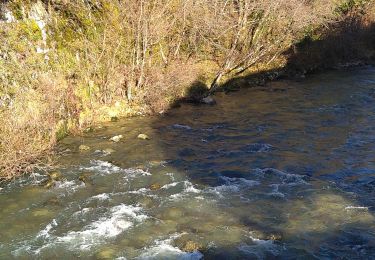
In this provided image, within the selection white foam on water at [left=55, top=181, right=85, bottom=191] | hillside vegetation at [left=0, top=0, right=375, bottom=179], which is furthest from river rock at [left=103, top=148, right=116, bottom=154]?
white foam on water at [left=55, top=181, right=85, bottom=191]

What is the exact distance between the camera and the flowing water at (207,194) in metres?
9.61

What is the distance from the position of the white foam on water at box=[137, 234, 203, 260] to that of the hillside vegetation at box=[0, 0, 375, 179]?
5.23 meters

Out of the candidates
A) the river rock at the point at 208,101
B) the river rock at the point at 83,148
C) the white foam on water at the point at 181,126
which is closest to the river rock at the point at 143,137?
the white foam on water at the point at 181,126

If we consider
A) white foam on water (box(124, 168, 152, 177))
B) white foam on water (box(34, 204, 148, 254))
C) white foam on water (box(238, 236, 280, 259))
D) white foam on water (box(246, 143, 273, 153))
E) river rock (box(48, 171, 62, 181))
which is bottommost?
white foam on water (box(238, 236, 280, 259))

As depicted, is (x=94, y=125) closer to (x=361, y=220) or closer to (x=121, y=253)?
(x=121, y=253)

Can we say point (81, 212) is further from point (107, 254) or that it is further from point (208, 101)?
point (208, 101)

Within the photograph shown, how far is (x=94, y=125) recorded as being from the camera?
1770 cm

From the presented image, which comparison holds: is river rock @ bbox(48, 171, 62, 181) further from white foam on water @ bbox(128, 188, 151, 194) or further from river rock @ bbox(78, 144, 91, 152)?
white foam on water @ bbox(128, 188, 151, 194)

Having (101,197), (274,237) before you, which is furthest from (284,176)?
(101,197)

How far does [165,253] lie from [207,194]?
9.44ft

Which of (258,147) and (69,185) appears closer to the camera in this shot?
(69,185)

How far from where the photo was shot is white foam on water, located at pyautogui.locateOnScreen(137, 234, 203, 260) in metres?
9.26

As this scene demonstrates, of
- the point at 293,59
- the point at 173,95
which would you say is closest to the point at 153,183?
the point at 173,95

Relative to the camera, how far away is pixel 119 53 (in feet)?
63.9
